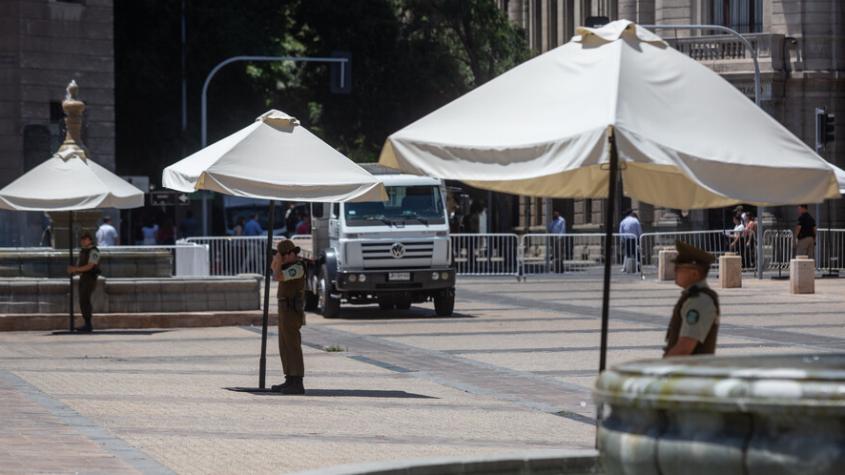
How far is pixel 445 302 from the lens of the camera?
1134 inches

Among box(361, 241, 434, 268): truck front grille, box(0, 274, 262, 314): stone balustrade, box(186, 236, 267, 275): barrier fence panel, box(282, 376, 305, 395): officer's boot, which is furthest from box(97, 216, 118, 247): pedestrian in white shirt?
box(282, 376, 305, 395): officer's boot

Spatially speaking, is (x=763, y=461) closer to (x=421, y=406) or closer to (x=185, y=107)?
(x=421, y=406)

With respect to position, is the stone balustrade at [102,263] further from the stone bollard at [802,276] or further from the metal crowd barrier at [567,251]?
the stone bollard at [802,276]

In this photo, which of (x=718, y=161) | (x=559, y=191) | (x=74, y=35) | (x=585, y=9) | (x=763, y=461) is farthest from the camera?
(x=585, y=9)

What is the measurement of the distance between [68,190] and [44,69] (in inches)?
780

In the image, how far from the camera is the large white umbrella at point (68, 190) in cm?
2427

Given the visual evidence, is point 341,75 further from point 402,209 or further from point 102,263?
point 102,263

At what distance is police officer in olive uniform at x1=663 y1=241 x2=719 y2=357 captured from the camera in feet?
29.3

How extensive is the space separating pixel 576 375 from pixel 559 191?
7426mm

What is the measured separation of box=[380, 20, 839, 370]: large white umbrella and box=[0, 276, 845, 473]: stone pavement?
7.83 feet

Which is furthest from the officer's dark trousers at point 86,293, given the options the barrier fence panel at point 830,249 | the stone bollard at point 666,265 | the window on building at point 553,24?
the window on building at point 553,24

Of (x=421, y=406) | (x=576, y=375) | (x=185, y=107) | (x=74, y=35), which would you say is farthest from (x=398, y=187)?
(x=185, y=107)

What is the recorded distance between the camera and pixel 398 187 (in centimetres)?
2872

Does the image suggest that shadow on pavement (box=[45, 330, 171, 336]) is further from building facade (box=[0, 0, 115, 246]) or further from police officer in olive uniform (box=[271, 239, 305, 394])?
building facade (box=[0, 0, 115, 246])
